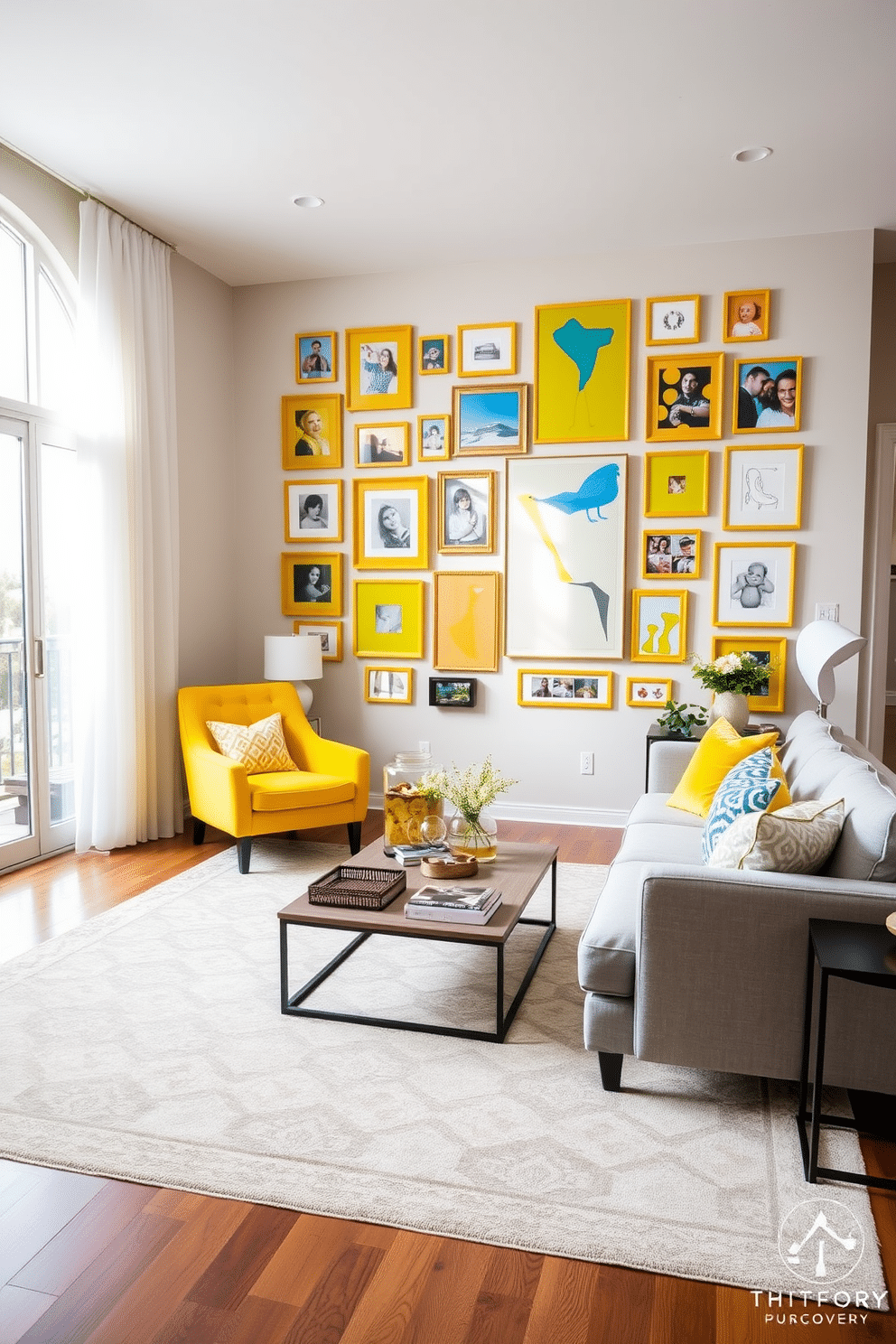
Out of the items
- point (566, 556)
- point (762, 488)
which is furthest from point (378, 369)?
point (762, 488)

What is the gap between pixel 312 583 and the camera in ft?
18.1

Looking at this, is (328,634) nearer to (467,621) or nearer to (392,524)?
(392,524)

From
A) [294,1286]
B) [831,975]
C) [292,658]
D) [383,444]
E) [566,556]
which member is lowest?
[294,1286]

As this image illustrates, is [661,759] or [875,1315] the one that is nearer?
[875,1315]

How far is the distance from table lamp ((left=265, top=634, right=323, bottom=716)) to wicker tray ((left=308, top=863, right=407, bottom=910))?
88.5 inches

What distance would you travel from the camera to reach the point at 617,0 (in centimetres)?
278

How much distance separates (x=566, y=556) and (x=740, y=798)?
2.57 metres

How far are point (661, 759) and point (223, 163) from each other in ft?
10.4

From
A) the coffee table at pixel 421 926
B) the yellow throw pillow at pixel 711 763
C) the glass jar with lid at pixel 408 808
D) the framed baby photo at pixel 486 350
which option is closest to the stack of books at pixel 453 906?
the coffee table at pixel 421 926

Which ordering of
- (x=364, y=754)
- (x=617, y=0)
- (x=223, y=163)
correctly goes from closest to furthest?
1. (x=617, y=0)
2. (x=223, y=163)
3. (x=364, y=754)

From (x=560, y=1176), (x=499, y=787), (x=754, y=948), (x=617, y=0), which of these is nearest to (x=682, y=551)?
(x=499, y=787)

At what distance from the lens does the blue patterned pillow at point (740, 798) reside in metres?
2.64

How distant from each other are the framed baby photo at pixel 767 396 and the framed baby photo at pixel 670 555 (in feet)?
1.97

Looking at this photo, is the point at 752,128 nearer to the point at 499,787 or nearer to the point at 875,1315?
the point at 499,787
